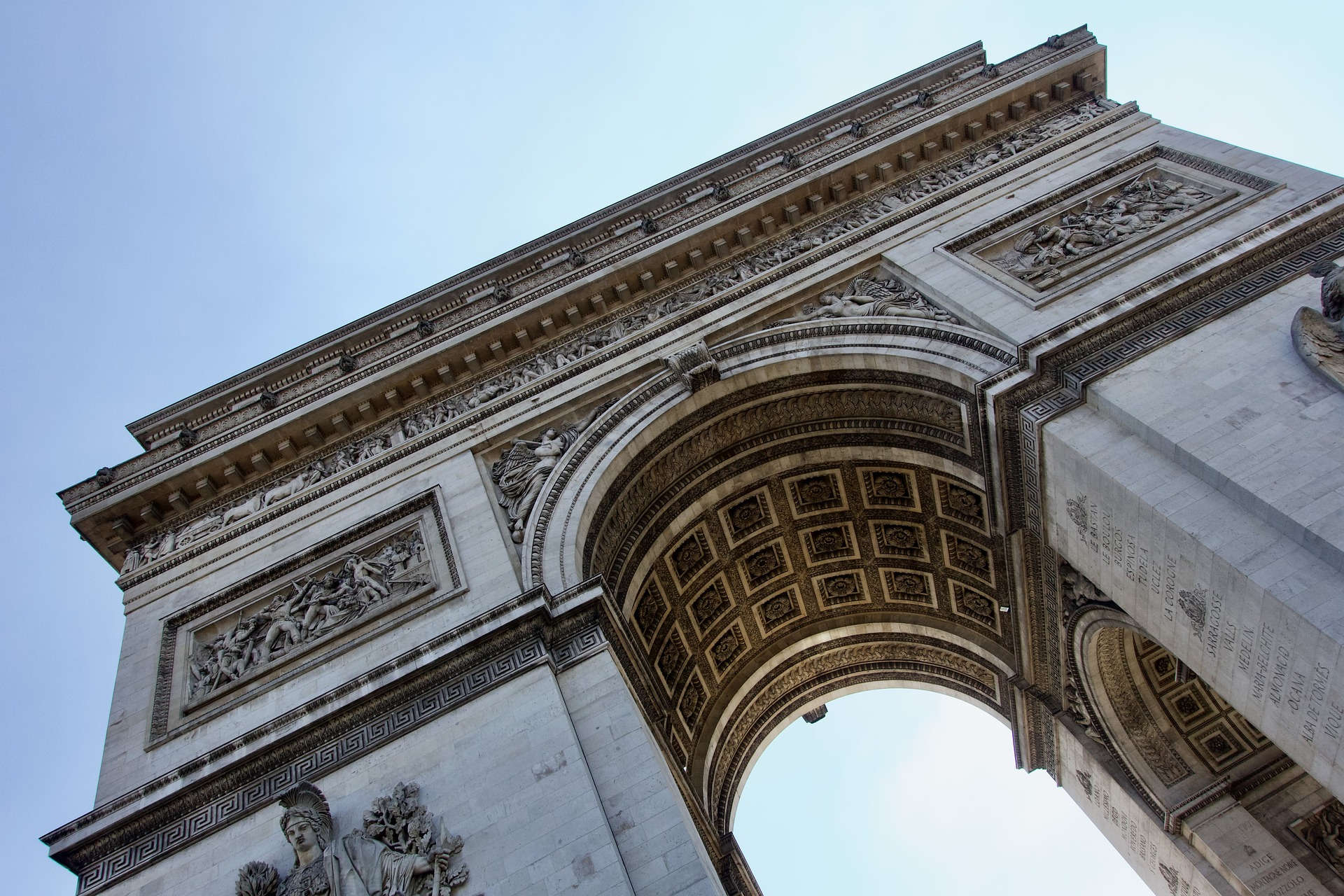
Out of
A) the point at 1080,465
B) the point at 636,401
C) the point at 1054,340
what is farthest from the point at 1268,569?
the point at 636,401

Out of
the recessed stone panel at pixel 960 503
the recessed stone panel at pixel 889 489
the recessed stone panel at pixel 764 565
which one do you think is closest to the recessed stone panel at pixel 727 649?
the recessed stone panel at pixel 764 565

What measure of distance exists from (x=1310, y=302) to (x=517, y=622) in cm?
861

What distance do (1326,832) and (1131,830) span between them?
2.08 meters

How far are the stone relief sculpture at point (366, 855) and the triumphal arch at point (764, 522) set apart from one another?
0.04 meters

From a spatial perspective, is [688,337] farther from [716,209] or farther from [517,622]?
[517,622]

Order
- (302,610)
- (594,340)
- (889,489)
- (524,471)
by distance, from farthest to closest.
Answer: (889,489) < (594,340) < (524,471) < (302,610)

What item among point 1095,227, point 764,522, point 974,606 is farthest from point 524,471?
point 1095,227

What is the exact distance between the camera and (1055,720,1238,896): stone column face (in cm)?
1112

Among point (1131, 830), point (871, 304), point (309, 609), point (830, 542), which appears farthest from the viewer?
point (830, 542)

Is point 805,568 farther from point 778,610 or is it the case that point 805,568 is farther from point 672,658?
point 672,658

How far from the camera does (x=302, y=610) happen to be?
11531 mm

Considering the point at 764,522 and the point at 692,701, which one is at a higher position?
the point at 764,522

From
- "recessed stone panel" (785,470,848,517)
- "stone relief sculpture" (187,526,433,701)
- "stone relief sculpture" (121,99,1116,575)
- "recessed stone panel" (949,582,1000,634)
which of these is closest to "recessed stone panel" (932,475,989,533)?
"recessed stone panel" (949,582,1000,634)

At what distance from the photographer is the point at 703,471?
13.8 meters
